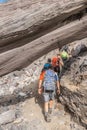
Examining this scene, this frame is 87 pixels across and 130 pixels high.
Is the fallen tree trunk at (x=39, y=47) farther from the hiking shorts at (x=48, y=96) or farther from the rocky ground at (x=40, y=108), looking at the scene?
the hiking shorts at (x=48, y=96)

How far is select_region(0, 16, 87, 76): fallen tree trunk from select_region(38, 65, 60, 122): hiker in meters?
5.90

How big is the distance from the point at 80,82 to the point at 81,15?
5.85 metres

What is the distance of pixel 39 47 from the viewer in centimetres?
392

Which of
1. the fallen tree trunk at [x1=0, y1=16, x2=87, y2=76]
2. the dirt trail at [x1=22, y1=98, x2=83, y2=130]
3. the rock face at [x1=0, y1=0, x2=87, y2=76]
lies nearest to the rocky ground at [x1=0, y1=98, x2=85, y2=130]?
the dirt trail at [x1=22, y1=98, x2=83, y2=130]

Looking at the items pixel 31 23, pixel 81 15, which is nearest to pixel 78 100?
pixel 81 15

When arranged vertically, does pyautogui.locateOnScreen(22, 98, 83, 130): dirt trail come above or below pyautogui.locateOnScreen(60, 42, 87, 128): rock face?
below

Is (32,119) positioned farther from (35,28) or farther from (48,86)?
(35,28)

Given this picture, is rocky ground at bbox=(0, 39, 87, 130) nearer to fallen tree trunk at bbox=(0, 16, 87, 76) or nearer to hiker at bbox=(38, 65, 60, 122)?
hiker at bbox=(38, 65, 60, 122)

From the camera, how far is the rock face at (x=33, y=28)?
3531 millimetres

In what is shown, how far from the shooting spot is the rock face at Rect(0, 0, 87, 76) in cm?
353

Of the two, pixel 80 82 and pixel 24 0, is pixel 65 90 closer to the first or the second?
pixel 80 82

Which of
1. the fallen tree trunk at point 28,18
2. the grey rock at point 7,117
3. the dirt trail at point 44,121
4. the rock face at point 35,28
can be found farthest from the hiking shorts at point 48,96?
the fallen tree trunk at point 28,18

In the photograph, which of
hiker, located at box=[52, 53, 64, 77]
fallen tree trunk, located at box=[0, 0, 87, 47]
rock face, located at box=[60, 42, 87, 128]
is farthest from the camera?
hiker, located at box=[52, 53, 64, 77]

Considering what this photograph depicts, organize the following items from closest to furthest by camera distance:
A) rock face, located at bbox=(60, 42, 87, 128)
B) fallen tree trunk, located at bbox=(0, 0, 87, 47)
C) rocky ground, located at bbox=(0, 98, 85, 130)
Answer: fallen tree trunk, located at bbox=(0, 0, 87, 47) < rock face, located at bbox=(60, 42, 87, 128) < rocky ground, located at bbox=(0, 98, 85, 130)
